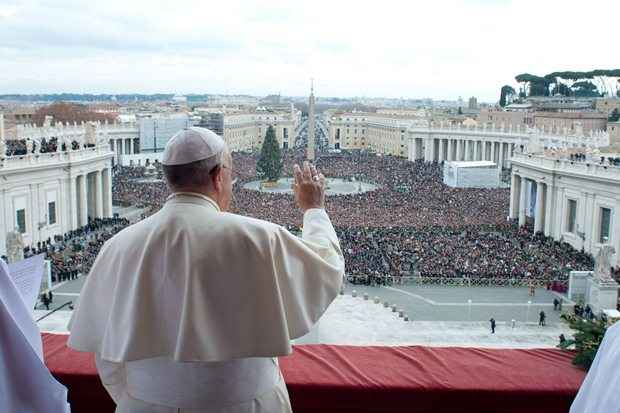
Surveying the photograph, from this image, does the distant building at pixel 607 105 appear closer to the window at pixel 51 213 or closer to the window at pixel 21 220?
the window at pixel 51 213

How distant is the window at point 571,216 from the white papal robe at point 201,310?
107ft

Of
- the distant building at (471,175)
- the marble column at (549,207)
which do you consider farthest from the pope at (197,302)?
the distant building at (471,175)

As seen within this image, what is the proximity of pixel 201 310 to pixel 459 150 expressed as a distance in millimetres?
69866

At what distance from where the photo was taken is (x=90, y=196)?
123ft

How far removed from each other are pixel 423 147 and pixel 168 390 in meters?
74.8

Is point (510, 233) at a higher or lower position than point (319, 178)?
lower

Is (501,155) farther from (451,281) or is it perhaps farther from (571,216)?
(451,281)

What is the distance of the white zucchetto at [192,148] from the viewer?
8.61ft

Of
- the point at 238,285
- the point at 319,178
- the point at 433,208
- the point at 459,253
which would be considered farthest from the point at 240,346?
the point at 433,208

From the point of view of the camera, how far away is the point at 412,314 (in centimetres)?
1978

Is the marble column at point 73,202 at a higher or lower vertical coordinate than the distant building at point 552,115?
lower

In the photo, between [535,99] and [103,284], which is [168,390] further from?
[535,99]

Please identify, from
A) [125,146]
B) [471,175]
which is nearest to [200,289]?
[471,175]

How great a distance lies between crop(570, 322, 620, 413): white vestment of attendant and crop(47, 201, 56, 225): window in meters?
32.8
